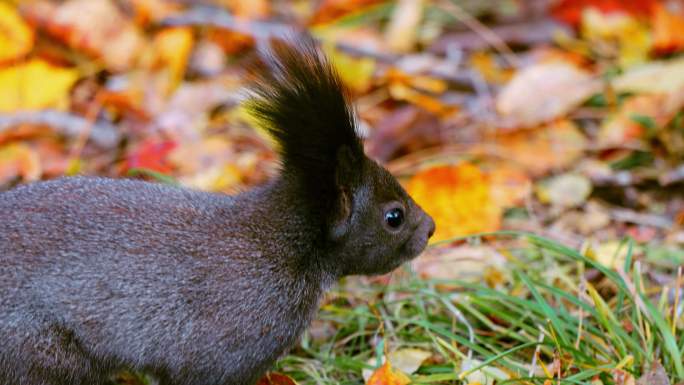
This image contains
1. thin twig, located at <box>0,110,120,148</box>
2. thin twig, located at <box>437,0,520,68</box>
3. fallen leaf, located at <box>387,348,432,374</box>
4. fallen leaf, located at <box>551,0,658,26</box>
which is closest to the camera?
fallen leaf, located at <box>387,348,432,374</box>

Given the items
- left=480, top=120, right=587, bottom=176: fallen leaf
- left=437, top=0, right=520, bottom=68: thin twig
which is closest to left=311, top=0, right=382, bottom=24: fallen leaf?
left=437, top=0, right=520, bottom=68: thin twig

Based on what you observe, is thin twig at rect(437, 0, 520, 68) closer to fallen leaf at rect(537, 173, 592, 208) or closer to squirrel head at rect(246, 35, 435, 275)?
fallen leaf at rect(537, 173, 592, 208)

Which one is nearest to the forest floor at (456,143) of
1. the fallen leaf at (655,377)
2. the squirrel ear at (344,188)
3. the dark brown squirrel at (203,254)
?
the fallen leaf at (655,377)

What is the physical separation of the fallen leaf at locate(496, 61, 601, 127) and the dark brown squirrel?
2.17 metres

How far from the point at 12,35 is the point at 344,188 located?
2931mm

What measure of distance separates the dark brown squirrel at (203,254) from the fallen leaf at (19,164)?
62.2 inches

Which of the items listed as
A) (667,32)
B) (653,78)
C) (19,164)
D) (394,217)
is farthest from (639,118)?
(19,164)

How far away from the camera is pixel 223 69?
548 centimetres

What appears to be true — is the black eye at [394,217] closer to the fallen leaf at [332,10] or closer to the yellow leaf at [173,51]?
the yellow leaf at [173,51]

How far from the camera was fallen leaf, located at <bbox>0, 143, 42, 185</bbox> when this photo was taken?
4.32 metres

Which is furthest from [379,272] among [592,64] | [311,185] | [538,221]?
[592,64]

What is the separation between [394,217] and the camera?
9.68ft

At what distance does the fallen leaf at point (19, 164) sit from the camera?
4323 millimetres

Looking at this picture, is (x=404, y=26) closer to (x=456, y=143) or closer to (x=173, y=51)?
(x=456, y=143)
